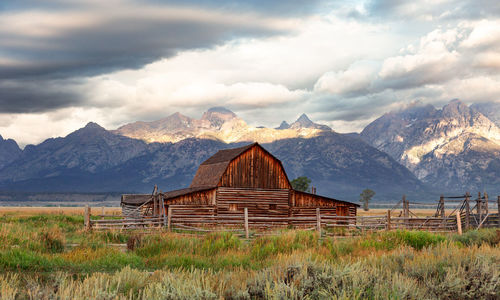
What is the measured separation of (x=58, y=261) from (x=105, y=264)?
3.90ft

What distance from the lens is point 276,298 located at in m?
6.50

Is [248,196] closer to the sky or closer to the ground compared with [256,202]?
closer to the sky

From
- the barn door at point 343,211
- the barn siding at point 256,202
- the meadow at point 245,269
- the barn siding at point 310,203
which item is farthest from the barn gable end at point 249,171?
the meadow at point 245,269

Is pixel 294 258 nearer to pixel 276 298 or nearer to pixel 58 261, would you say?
pixel 276 298

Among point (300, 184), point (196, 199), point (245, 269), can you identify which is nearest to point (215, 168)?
point (196, 199)

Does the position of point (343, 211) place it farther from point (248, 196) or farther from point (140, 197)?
point (140, 197)

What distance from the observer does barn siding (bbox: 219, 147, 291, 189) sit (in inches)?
1453

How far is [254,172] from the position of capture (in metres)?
37.8

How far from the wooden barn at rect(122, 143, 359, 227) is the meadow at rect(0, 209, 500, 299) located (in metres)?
15.3

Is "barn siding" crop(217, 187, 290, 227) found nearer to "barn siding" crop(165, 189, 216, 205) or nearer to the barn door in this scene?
"barn siding" crop(165, 189, 216, 205)

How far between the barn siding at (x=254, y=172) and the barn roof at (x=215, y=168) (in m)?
0.35

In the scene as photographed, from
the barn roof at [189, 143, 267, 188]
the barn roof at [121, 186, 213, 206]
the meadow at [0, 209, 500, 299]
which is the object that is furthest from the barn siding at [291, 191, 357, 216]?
the meadow at [0, 209, 500, 299]

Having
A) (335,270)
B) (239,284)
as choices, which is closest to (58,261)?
(239,284)

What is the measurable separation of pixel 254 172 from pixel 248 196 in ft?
6.68
